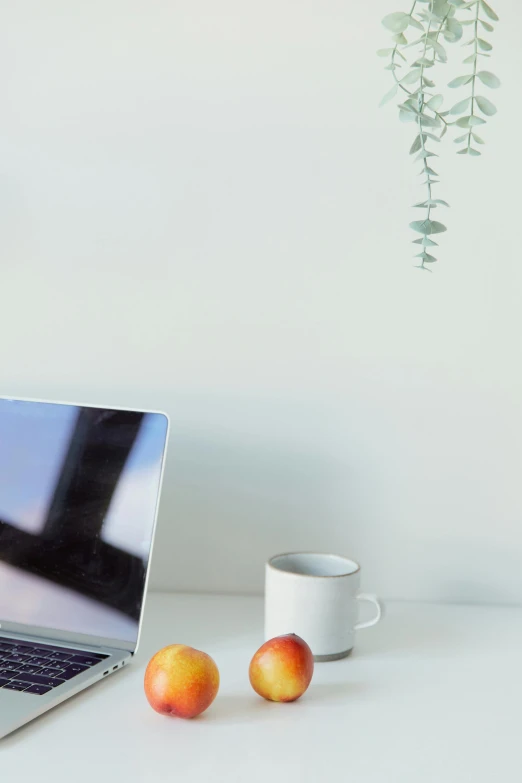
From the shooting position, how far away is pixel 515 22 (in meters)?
1.02

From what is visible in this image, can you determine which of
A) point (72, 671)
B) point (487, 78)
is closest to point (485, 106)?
point (487, 78)

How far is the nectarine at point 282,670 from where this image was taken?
2.46 ft

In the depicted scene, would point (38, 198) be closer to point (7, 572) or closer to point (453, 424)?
point (7, 572)

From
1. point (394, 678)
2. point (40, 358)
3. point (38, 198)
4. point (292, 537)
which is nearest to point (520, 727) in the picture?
point (394, 678)

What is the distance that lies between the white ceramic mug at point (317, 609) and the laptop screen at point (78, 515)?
148 millimetres

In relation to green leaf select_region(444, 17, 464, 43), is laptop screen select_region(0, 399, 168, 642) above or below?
below

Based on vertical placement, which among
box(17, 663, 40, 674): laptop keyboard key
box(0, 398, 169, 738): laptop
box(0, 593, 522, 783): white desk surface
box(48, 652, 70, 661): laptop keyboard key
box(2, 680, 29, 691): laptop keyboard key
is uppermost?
box(0, 398, 169, 738): laptop

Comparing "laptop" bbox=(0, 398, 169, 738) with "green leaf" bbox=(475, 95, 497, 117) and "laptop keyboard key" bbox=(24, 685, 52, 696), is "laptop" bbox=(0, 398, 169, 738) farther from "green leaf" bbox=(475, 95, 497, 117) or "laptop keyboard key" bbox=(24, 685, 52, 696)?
"green leaf" bbox=(475, 95, 497, 117)

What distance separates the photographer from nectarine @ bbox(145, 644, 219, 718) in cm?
71

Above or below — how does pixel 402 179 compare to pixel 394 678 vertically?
above

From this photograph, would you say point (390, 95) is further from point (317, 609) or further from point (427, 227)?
point (317, 609)

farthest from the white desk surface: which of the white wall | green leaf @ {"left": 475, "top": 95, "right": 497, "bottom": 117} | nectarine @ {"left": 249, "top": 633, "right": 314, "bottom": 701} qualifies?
green leaf @ {"left": 475, "top": 95, "right": 497, "bottom": 117}

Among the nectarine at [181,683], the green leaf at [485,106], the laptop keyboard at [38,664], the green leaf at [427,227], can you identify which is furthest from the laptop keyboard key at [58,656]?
the green leaf at [485,106]

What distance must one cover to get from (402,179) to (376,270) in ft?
0.40
